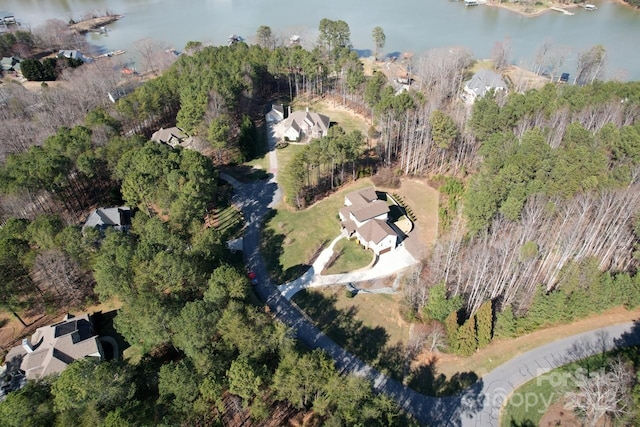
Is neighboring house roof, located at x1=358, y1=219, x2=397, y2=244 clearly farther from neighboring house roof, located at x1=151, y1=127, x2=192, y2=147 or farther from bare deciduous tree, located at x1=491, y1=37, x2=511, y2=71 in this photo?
bare deciduous tree, located at x1=491, y1=37, x2=511, y2=71

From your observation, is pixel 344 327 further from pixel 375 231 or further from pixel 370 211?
pixel 370 211

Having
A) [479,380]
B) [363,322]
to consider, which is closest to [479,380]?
[479,380]

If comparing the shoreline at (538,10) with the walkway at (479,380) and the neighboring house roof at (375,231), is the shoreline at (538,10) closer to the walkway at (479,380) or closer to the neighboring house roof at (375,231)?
the neighboring house roof at (375,231)

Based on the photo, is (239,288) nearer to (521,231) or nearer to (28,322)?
(28,322)

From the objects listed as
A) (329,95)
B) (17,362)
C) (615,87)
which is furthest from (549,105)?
(17,362)

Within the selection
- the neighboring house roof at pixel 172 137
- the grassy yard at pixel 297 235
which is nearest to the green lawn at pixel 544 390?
the grassy yard at pixel 297 235

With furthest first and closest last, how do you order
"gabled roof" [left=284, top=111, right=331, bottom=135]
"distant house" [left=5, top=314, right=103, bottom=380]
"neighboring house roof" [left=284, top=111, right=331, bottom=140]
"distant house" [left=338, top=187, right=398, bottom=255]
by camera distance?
"gabled roof" [left=284, top=111, right=331, bottom=135]
"neighboring house roof" [left=284, top=111, right=331, bottom=140]
"distant house" [left=338, top=187, right=398, bottom=255]
"distant house" [left=5, top=314, right=103, bottom=380]

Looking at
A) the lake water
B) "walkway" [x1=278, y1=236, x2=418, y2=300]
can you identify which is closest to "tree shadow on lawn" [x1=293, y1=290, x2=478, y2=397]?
"walkway" [x1=278, y1=236, x2=418, y2=300]
